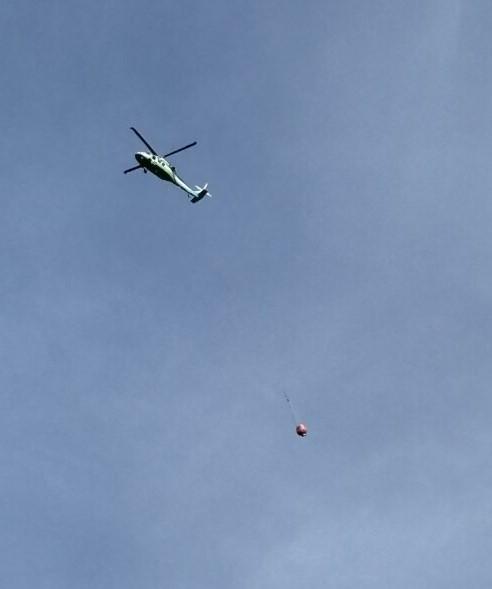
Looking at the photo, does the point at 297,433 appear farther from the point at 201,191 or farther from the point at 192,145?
the point at 201,191

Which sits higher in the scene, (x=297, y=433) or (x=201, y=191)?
(x=201, y=191)

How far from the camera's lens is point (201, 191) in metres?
169

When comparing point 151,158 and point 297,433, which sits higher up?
point 151,158

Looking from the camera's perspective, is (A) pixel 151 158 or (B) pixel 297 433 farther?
(A) pixel 151 158

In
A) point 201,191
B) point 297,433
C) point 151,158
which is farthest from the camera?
point 201,191

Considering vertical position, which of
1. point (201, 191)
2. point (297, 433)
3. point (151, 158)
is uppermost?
point (201, 191)

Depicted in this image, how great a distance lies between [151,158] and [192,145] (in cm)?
753

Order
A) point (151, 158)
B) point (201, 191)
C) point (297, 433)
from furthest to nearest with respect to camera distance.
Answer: point (201, 191), point (151, 158), point (297, 433)

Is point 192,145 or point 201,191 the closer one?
point 192,145

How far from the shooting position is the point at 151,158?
145875 mm

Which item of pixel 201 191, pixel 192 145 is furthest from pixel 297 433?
pixel 201 191

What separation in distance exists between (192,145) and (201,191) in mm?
22997

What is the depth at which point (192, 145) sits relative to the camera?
146750mm

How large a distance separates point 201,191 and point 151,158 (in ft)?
80.7
